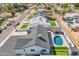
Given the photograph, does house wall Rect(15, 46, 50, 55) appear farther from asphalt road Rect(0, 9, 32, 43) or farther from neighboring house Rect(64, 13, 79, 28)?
neighboring house Rect(64, 13, 79, 28)

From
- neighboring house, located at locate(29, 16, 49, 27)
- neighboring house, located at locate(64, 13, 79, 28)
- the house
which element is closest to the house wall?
the house

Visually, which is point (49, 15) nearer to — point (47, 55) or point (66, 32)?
point (66, 32)

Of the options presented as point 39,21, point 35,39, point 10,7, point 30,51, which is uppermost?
point 10,7

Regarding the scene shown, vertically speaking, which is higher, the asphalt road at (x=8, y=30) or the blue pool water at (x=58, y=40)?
the asphalt road at (x=8, y=30)

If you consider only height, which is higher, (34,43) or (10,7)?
(10,7)

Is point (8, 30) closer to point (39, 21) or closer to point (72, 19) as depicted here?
point (39, 21)

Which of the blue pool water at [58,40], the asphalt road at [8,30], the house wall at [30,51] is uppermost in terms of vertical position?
the asphalt road at [8,30]

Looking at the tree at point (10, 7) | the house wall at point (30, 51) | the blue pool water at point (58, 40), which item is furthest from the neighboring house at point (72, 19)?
the tree at point (10, 7)

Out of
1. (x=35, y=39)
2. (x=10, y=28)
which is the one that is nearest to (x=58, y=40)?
(x=35, y=39)

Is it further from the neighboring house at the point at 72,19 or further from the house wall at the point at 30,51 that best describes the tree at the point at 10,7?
the neighboring house at the point at 72,19
